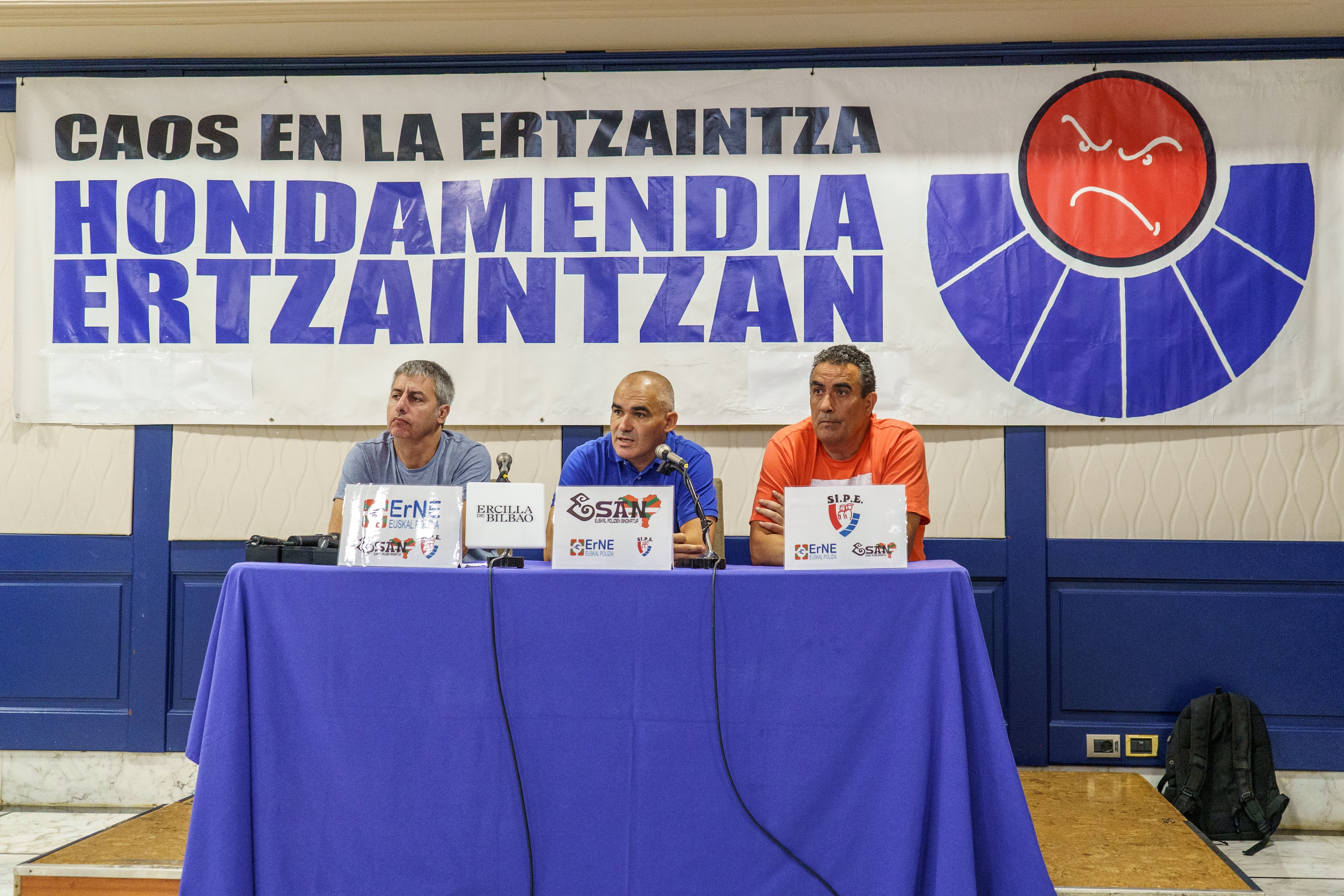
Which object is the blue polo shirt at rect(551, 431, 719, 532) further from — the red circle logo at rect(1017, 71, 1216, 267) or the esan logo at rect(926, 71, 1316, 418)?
the red circle logo at rect(1017, 71, 1216, 267)

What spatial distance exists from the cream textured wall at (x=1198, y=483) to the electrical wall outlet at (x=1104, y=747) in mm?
611

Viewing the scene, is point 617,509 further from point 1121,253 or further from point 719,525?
point 1121,253

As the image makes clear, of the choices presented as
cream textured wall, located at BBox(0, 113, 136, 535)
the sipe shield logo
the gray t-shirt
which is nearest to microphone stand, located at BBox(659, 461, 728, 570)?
the sipe shield logo

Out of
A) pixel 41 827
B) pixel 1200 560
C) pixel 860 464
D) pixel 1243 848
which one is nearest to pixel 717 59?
pixel 860 464

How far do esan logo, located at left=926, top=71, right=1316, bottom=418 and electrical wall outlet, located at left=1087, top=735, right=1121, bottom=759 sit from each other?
980 mm

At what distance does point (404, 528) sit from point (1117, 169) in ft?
7.87

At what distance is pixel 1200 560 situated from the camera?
2.75 m

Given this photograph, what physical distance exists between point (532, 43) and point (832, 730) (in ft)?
7.59

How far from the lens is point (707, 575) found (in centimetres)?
163

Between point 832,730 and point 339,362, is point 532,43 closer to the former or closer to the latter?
point 339,362

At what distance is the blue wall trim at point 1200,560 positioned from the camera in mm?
2729

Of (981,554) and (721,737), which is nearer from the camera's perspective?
(721,737)

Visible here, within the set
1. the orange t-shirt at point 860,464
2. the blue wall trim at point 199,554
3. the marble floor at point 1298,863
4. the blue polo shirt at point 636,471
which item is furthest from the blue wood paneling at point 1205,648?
the blue wall trim at point 199,554

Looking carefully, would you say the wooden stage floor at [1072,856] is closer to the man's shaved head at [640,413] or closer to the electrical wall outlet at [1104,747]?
the electrical wall outlet at [1104,747]
